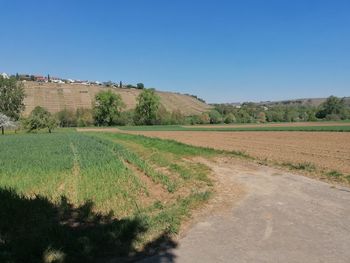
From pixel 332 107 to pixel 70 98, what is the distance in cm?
8721

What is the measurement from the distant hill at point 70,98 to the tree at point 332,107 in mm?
43433

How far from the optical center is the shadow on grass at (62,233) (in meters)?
6.04

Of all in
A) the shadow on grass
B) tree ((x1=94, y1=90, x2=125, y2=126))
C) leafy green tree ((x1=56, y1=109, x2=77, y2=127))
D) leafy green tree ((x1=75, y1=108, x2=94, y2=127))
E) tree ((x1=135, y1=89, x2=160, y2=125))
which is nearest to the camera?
the shadow on grass

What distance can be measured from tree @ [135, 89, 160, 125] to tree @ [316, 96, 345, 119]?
2078 inches

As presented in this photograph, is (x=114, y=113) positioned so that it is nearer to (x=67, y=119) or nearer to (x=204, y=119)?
(x=67, y=119)

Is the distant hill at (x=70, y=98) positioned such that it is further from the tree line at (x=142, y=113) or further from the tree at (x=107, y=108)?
the tree at (x=107, y=108)

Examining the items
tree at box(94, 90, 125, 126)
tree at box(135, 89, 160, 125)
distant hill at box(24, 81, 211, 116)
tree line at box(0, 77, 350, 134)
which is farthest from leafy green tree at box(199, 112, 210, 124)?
tree at box(94, 90, 125, 126)

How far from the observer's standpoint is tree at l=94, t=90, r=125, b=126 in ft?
315

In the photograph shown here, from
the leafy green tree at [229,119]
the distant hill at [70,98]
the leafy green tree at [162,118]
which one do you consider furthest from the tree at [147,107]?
the distant hill at [70,98]

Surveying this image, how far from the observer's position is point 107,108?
319 ft

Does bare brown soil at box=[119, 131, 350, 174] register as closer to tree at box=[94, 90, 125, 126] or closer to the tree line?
the tree line

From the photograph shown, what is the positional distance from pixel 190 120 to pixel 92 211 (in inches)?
3898

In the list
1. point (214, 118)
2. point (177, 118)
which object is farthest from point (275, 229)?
point (214, 118)

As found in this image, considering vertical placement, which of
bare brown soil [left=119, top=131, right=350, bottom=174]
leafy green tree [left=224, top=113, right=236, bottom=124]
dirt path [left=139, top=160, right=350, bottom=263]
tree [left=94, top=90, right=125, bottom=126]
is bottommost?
bare brown soil [left=119, top=131, right=350, bottom=174]
